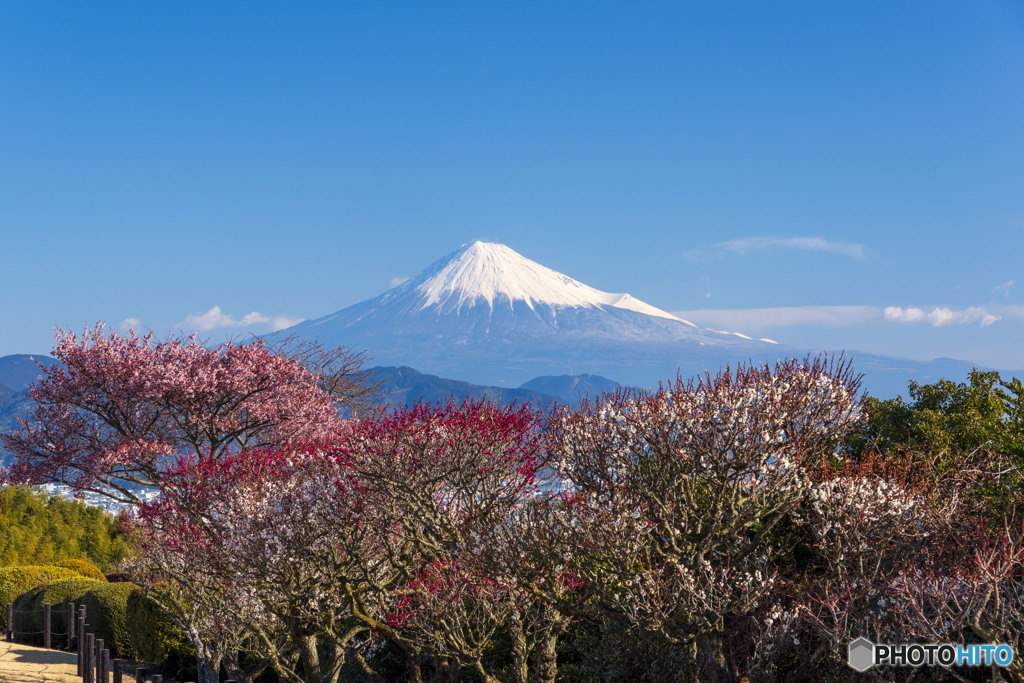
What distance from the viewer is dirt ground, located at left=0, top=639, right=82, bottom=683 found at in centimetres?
1656

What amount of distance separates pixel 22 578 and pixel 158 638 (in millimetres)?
8410

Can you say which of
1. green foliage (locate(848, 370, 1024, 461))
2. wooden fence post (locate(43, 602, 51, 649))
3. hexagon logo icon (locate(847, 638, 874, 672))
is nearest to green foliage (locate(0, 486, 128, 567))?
wooden fence post (locate(43, 602, 51, 649))

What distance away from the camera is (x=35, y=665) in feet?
59.2

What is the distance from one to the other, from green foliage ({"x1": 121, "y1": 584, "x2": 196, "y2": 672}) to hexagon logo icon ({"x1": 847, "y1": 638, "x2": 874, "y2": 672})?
1427 cm

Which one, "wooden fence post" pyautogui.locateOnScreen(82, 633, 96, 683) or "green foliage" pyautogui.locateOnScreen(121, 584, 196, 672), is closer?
"wooden fence post" pyautogui.locateOnScreen(82, 633, 96, 683)

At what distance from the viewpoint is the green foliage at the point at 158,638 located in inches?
721

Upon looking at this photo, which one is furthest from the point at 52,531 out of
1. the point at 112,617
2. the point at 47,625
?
the point at 112,617

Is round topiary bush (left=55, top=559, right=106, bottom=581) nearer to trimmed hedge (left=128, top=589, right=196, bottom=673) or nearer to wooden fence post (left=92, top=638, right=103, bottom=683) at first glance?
trimmed hedge (left=128, top=589, right=196, bottom=673)

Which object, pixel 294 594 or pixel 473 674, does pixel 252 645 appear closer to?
pixel 473 674

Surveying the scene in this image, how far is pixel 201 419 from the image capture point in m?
19.4

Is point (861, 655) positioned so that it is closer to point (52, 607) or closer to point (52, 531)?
point (52, 607)

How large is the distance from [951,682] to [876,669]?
154cm

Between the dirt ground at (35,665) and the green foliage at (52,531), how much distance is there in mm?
11184

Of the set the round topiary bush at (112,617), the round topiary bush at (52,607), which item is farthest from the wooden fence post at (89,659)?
the round topiary bush at (52,607)
